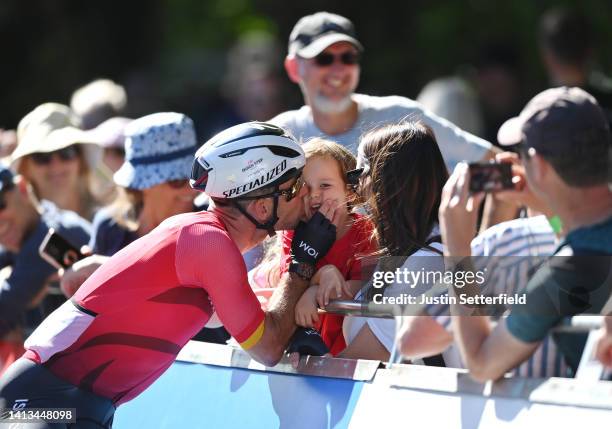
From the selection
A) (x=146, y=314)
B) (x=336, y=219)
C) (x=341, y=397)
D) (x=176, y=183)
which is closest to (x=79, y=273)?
(x=176, y=183)

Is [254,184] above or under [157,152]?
above

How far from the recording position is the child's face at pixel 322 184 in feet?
13.5

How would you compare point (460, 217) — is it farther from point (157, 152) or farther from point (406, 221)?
point (157, 152)

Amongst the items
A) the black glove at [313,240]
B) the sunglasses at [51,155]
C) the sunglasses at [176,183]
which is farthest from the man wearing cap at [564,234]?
the sunglasses at [51,155]

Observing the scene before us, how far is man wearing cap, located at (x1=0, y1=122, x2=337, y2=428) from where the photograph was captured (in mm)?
3738

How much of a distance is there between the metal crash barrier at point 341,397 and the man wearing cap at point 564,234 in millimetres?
113

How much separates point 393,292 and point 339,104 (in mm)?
2224

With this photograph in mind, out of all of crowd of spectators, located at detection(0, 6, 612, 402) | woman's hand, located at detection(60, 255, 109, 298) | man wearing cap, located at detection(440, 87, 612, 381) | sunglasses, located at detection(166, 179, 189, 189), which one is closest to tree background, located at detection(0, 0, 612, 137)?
crowd of spectators, located at detection(0, 6, 612, 402)

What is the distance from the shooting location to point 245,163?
3875 millimetres

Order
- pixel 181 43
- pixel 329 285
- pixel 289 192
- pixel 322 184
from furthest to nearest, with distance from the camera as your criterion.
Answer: pixel 181 43
pixel 322 184
pixel 289 192
pixel 329 285

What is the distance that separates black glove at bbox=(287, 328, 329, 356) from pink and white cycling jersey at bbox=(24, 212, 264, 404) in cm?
22

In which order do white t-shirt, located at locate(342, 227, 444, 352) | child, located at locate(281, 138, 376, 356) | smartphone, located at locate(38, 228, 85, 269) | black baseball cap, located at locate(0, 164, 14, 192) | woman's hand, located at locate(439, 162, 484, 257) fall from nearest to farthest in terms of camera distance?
1. woman's hand, located at locate(439, 162, 484, 257)
2. white t-shirt, located at locate(342, 227, 444, 352)
3. child, located at locate(281, 138, 376, 356)
4. smartphone, located at locate(38, 228, 85, 269)
5. black baseball cap, located at locate(0, 164, 14, 192)

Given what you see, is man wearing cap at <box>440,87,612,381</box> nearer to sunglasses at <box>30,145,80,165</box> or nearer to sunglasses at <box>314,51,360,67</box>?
sunglasses at <box>314,51,360,67</box>

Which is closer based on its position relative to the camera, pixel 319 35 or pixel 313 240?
pixel 313 240
